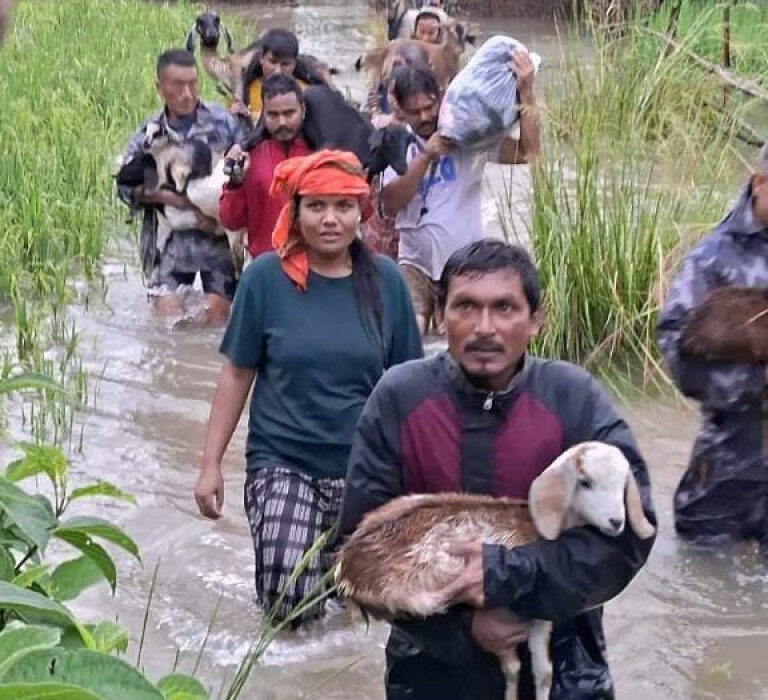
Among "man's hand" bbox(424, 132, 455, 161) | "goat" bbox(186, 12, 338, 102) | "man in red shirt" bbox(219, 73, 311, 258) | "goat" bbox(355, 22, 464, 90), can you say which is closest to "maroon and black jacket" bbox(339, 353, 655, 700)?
"man in red shirt" bbox(219, 73, 311, 258)

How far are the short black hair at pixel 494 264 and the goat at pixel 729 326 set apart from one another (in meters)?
1.43

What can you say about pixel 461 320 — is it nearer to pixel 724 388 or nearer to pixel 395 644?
pixel 395 644

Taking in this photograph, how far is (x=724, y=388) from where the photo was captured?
4.42m

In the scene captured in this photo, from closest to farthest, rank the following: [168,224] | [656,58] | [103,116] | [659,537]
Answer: [659,537]
[168,224]
[656,58]
[103,116]

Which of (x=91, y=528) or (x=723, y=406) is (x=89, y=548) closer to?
(x=91, y=528)

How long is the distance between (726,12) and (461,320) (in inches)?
394

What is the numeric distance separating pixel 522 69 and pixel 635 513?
3.91 meters

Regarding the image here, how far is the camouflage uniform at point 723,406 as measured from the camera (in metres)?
4.35

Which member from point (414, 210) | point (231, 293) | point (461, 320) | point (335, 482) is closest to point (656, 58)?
point (414, 210)

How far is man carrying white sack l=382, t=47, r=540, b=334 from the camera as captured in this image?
21.6 feet

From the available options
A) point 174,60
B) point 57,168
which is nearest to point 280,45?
point 174,60

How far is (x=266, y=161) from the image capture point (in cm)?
627

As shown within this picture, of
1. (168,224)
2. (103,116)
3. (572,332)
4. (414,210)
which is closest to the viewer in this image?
(572,332)

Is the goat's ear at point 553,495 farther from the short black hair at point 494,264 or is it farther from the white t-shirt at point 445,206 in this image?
the white t-shirt at point 445,206
